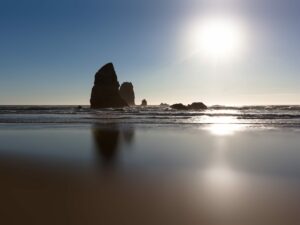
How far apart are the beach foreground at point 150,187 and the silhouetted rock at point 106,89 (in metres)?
115

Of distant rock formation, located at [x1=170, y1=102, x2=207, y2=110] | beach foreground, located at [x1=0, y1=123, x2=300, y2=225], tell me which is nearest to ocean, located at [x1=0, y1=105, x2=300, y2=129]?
beach foreground, located at [x1=0, y1=123, x2=300, y2=225]

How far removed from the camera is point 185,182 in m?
8.47

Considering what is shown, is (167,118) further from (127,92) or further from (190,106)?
(127,92)

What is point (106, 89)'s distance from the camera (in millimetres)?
129750

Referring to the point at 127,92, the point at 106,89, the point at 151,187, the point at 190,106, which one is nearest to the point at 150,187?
the point at 151,187

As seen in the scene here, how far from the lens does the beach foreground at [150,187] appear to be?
597 cm

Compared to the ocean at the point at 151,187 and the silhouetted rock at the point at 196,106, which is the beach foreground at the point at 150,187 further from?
the silhouetted rock at the point at 196,106

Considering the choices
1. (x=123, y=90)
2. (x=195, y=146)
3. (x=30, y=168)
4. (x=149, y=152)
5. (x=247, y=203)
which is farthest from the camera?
(x=123, y=90)

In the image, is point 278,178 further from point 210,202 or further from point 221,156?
point 221,156

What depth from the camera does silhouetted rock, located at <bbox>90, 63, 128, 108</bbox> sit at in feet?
420

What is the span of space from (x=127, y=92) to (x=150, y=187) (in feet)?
594

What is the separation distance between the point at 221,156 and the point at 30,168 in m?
7.09

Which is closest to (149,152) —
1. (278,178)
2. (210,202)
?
(278,178)

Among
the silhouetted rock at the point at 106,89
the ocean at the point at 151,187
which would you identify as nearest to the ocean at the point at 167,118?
the ocean at the point at 151,187
